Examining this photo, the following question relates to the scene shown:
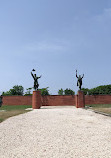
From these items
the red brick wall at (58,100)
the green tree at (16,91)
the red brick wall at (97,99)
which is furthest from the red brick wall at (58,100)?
the green tree at (16,91)

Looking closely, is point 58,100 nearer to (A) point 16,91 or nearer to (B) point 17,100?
(B) point 17,100

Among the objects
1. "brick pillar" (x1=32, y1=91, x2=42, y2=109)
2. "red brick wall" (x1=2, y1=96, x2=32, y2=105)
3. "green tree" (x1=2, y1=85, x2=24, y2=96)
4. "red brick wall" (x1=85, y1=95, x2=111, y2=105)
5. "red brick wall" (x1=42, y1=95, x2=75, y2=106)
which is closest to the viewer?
"brick pillar" (x1=32, y1=91, x2=42, y2=109)

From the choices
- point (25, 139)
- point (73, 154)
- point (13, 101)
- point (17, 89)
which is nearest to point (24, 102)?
point (13, 101)

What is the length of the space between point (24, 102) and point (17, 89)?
3815 cm

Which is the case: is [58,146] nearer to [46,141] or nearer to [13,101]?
[46,141]

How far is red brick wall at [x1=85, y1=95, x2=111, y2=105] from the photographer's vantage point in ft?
88.8

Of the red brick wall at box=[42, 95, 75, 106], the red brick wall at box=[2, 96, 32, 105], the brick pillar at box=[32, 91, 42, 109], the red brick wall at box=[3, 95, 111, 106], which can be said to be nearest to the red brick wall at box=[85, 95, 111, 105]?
the red brick wall at box=[3, 95, 111, 106]

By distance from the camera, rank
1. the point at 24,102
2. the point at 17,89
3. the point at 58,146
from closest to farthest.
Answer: the point at 58,146 < the point at 24,102 < the point at 17,89

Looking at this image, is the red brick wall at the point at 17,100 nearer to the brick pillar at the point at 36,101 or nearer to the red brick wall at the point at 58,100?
the red brick wall at the point at 58,100

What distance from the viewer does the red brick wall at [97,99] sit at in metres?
27.1

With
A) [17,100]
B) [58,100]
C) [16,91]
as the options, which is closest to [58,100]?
[58,100]

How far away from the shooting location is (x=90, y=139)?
17.9 feet

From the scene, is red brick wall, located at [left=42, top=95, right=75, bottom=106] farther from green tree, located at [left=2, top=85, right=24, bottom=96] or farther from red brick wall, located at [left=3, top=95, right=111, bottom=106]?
green tree, located at [left=2, top=85, right=24, bottom=96]

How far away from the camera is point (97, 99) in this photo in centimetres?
2720
